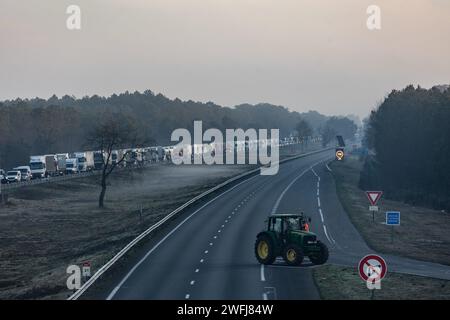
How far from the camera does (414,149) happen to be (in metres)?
119

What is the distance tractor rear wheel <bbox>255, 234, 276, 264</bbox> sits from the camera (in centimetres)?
3694

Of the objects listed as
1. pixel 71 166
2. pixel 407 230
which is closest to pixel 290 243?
pixel 407 230

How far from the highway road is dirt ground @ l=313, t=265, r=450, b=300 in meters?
0.75

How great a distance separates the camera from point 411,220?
68.4 meters

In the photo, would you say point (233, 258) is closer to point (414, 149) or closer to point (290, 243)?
point (290, 243)

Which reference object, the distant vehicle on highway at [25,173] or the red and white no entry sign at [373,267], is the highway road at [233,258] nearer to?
the red and white no entry sign at [373,267]

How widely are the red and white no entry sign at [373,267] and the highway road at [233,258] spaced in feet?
22.1

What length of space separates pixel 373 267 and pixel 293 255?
1285 centimetres

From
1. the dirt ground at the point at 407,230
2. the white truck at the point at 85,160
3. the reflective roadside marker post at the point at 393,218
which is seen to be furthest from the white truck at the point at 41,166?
the reflective roadside marker post at the point at 393,218

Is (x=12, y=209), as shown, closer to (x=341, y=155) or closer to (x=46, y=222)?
(x=46, y=222)
